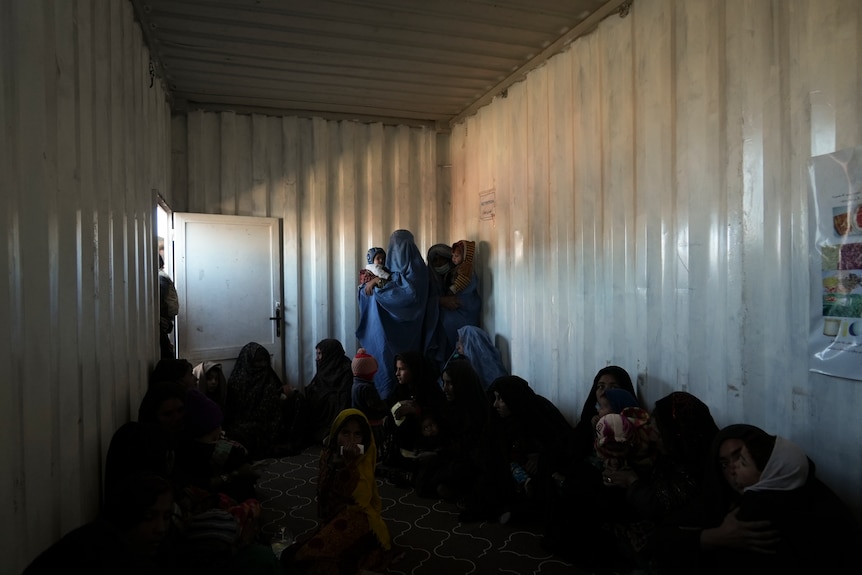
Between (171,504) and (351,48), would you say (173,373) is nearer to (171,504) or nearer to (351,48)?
(171,504)

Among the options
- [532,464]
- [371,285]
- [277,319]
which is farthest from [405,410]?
[277,319]

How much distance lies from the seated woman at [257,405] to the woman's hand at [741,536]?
11.3 ft

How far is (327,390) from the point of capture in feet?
16.1

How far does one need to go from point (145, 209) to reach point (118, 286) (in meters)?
1.07

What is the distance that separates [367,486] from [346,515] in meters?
0.18

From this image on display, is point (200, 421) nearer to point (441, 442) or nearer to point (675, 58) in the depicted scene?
point (441, 442)

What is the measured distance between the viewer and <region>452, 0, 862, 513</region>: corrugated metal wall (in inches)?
89.1

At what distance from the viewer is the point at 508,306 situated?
4.91 meters

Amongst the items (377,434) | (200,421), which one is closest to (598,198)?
(377,434)

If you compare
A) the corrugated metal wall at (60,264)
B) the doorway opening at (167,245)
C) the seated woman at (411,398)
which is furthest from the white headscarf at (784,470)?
the doorway opening at (167,245)

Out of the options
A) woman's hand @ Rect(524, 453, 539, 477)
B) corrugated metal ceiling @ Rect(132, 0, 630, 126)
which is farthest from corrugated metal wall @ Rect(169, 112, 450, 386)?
woman's hand @ Rect(524, 453, 539, 477)

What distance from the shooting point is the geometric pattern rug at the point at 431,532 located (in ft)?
8.67

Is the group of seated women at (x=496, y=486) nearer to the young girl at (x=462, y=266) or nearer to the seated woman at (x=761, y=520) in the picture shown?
the seated woman at (x=761, y=520)

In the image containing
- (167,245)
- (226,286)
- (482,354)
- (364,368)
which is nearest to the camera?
(364,368)
